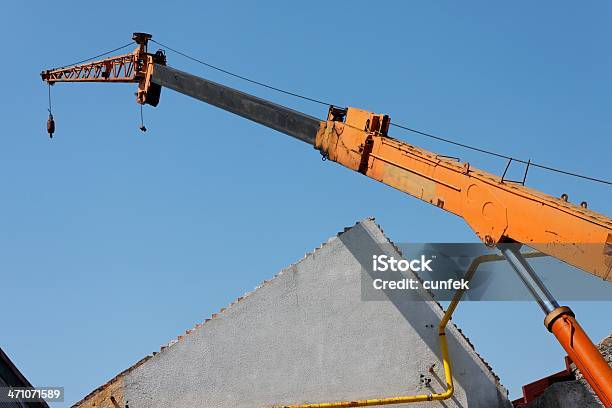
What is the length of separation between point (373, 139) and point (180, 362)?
5726mm

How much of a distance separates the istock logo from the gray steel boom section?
9.38 ft

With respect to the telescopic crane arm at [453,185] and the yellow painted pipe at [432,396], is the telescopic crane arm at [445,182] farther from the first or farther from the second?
the yellow painted pipe at [432,396]

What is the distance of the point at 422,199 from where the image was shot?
13961 millimetres

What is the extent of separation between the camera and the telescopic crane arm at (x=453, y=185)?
11.3 m

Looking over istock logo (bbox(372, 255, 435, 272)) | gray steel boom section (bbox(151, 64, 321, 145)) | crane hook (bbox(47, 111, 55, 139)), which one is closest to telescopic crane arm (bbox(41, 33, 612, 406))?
gray steel boom section (bbox(151, 64, 321, 145))

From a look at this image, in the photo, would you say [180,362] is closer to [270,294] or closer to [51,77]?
[270,294]

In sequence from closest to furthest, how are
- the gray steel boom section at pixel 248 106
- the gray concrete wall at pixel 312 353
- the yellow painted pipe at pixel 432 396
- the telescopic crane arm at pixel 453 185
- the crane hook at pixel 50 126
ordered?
the telescopic crane arm at pixel 453 185, the yellow painted pipe at pixel 432 396, the gray steel boom section at pixel 248 106, the gray concrete wall at pixel 312 353, the crane hook at pixel 50 126

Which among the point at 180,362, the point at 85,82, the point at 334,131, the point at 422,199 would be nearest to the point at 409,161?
the point at 422,199

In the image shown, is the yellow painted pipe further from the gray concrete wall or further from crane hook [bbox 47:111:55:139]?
crane hook [bbox 47:111:55:139]

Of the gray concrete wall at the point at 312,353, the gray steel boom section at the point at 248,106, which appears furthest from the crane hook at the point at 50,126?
the gray concrete wall at the point at 312,353

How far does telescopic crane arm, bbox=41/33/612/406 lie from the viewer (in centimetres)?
1131

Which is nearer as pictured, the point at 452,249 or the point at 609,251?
the point at 609,251

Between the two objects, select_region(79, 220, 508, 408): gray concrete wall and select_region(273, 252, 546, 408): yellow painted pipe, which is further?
select_region(79, 220, 508, 408): gray concrete wall

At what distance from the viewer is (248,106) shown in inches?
675
